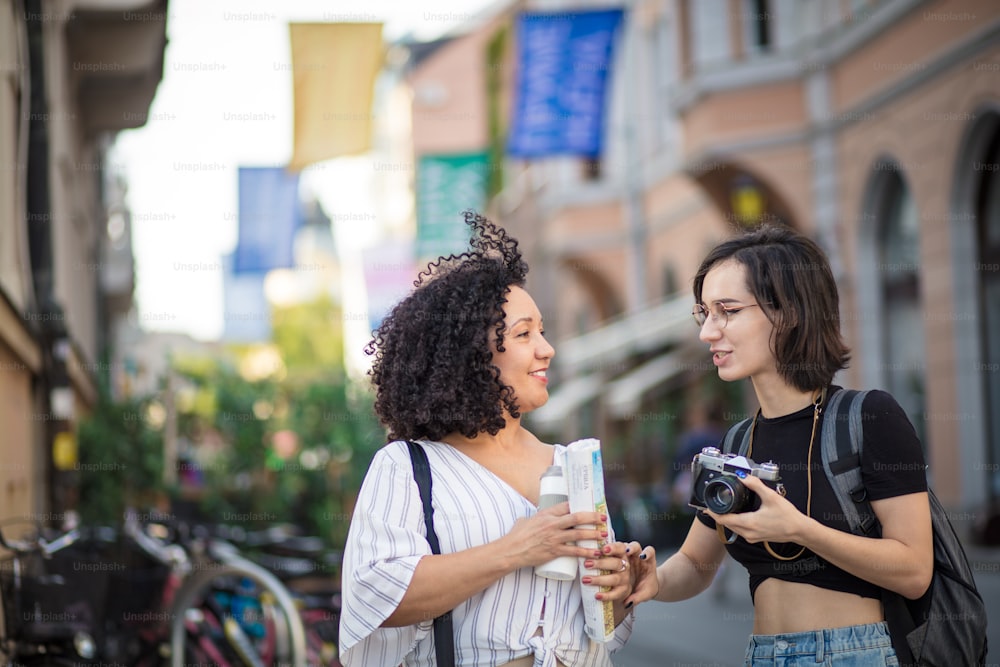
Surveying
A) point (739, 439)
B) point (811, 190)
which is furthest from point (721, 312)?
point (811, 190)

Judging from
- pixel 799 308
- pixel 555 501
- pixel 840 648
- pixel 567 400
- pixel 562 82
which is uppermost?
pixel 562 82

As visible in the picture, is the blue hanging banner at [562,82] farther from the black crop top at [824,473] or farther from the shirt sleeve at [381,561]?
the shirt sleeve at [381,561]

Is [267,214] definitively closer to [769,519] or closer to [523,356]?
[523,356]

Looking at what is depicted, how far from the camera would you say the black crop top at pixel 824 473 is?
2.59m

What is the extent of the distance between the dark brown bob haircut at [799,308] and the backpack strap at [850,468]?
0.16m

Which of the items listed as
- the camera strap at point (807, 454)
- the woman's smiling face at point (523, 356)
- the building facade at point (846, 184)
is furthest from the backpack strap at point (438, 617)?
the building facade at point (846, 184)

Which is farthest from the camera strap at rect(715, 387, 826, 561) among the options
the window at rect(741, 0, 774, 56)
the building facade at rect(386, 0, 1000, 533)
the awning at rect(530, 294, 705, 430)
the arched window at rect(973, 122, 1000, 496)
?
the awning at rect(530, 294, 705, 430)

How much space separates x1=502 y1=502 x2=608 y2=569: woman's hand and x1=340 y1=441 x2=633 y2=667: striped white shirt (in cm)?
14

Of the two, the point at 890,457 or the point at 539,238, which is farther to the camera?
the point at 539,238

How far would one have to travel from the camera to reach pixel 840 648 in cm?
263

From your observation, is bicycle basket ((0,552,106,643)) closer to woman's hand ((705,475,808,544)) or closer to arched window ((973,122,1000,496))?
woman's hand ((705,475,808,544))

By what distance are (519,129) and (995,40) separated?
5986mm

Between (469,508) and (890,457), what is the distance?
0.95 metres

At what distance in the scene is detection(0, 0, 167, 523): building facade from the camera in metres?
6.87
